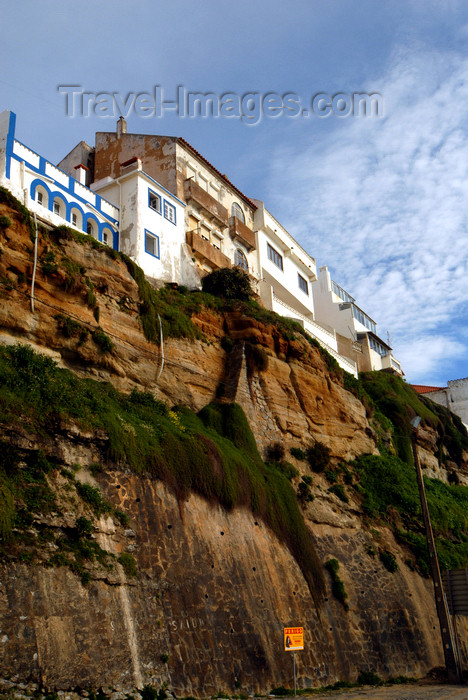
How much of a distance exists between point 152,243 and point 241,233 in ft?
29.9

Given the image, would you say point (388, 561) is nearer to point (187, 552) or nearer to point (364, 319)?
point (187, 552)

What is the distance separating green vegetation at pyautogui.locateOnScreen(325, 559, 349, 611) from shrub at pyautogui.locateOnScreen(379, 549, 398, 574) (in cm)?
281

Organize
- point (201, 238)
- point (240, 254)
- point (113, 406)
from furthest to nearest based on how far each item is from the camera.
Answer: point (240, 254) < point (201, 238) < point (113, 406)

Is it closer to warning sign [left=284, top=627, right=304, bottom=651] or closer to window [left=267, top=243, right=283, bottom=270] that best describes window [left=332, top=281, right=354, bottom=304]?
window [left=267, top=243, right=283, bottom=270]

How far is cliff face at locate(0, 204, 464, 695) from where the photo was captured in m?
12.7

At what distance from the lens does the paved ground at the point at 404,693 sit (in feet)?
53.3

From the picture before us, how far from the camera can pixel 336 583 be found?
21250 mm

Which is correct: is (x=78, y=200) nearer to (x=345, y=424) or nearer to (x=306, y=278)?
(x=345, y=424)

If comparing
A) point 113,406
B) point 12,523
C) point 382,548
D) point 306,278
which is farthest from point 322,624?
point 306,278

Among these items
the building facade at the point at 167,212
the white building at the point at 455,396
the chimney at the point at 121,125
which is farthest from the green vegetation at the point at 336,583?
the white building at the point at 455,396

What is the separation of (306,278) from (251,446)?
23825 mm

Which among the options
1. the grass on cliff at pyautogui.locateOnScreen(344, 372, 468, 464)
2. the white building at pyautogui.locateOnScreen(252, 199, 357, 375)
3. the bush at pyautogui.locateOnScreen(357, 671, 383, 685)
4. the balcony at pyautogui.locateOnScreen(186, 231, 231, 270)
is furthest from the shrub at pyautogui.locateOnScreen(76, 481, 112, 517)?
the white building at pyautogui.locateOnScreen(252, 199, 357, 375)

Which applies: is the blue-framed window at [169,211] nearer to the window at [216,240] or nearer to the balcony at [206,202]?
the balcony at [206,202]

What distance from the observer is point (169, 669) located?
13.9 meters
